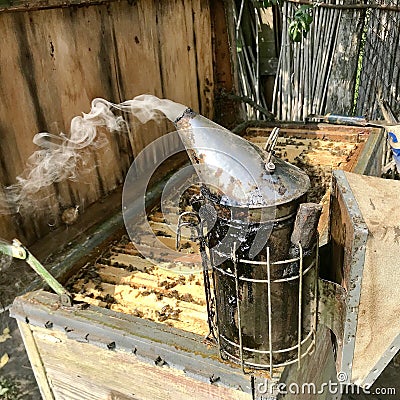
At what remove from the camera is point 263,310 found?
4.72 ft

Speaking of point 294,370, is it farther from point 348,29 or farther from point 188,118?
point 348,29

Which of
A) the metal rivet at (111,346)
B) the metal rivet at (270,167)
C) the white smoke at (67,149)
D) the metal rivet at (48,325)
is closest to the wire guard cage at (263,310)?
the metal rivet at (270,167)

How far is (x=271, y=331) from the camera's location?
1.45 meters

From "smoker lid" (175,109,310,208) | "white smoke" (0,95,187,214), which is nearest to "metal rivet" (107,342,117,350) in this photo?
"smoker lid" (175,109,310,208)

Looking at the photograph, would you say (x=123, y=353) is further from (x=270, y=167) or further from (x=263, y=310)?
(x=270, y=167)

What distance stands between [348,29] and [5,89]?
3604 mm

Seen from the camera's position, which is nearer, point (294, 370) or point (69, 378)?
point (294, 370)

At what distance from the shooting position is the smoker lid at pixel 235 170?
134 cm

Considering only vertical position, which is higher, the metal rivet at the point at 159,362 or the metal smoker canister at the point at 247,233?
the metal smoker canister at the point at 247,233

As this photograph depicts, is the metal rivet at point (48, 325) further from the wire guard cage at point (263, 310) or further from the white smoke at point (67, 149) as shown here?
the wire guard cage at point (263, 310)

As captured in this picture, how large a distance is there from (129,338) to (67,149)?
1.25 metres

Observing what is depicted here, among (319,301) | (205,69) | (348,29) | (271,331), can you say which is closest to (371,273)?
(319,301)

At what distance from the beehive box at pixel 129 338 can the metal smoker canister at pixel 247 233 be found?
14cm

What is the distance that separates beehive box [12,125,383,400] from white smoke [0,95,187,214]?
39cm
